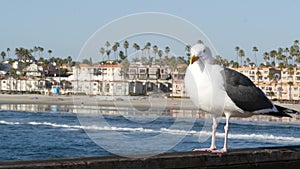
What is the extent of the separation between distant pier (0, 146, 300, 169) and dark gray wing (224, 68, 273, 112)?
426 millimetres

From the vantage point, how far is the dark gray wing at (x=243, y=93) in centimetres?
596

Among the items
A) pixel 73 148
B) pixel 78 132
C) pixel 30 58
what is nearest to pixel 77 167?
pixel 73 148

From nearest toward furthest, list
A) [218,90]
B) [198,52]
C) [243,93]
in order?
[198,52] < [218,90] < [243,93]

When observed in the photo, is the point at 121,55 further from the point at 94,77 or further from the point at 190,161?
the point at 190,161

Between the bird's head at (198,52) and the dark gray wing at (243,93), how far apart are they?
1.25 feet

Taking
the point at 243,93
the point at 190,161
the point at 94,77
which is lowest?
the point at 190,161

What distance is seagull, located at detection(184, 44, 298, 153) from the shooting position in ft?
18.6

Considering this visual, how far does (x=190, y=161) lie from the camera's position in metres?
5.65

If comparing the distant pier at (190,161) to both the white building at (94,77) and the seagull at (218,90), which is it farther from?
the white building at (94,77)

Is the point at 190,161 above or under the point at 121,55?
under

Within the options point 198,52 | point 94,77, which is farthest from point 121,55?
point 198,52

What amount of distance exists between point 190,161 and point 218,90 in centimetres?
69

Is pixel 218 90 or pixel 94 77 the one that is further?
pixel 94 77

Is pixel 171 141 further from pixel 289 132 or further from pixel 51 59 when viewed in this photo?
pixel 51 59
